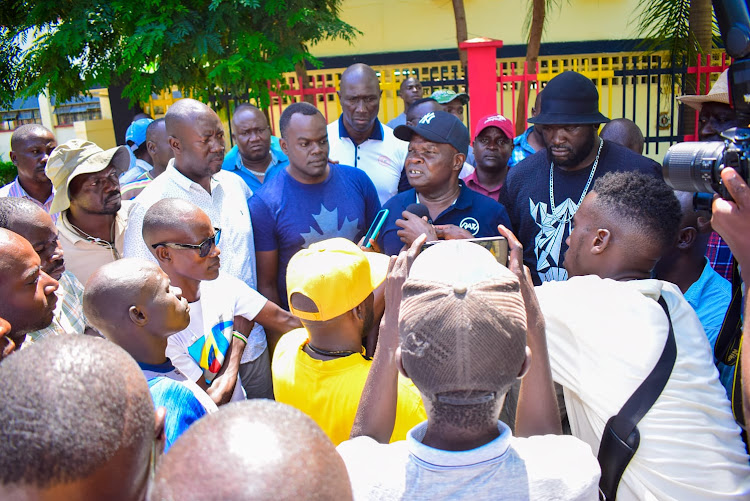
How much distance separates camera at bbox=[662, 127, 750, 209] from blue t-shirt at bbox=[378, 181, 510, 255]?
122 cm

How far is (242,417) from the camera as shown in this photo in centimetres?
102

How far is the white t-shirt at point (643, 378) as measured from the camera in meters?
1.72

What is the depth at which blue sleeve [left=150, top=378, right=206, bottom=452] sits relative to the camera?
1749mm

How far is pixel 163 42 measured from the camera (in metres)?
6.52

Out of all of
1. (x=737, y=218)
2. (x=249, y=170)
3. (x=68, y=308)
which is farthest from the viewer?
(x=249, y=170)

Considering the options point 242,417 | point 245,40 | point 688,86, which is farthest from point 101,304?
point 688,86

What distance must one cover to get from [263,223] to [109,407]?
100 inches

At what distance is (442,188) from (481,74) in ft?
13.8

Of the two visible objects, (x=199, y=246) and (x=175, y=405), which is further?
(x=199, y=246)

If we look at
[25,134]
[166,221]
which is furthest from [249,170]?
[166,221]

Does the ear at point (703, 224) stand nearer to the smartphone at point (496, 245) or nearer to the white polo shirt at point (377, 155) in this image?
the smartphone at point (496, 245)

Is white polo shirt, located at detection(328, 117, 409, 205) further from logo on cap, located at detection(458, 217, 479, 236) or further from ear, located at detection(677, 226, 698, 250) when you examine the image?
ear, located at detection(677, 226, 698, 250)

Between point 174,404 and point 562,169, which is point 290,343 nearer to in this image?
point 174,404

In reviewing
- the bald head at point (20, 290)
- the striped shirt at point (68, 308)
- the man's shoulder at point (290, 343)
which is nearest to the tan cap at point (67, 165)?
the striped shirt at point (68, 308)
